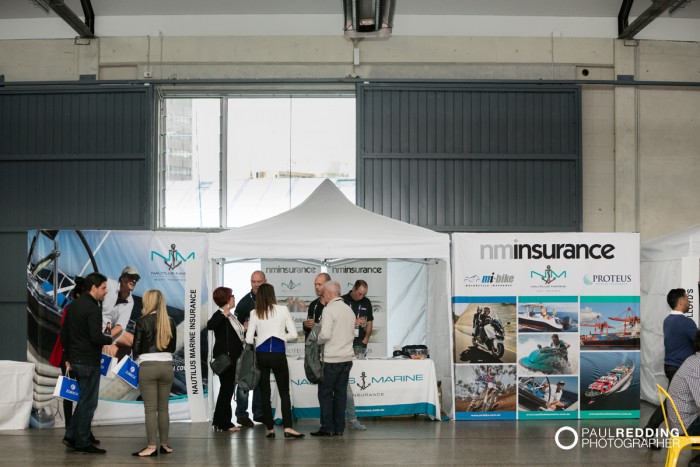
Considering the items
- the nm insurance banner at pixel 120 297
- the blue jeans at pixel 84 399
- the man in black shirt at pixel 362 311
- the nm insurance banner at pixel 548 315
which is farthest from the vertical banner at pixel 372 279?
the blue jeans at pixel 84 399

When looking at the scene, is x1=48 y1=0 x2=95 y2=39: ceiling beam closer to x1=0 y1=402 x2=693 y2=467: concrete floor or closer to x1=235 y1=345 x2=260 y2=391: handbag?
x1=0 y1=402 x2=693 y2=467: concrete floor

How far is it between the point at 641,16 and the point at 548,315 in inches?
183

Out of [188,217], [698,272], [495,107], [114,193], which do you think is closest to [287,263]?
[188,217]

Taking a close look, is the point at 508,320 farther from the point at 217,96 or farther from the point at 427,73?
the point at 217,96

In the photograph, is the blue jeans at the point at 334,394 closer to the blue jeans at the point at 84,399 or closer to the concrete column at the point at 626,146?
the blue jeans at the point at 84,399

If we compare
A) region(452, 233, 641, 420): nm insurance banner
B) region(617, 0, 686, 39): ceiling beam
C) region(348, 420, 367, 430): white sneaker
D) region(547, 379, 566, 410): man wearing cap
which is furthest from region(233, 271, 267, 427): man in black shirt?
region(617, 0, 686, 39): ceiling beam

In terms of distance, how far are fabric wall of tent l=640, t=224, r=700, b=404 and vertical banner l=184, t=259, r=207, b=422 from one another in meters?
4.71

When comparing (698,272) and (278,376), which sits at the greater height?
(698,272)

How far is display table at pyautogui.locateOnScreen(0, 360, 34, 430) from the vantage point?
7.49 meters

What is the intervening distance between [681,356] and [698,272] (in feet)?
4.74

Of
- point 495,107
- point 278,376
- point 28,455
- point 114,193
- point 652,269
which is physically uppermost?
point 495,107

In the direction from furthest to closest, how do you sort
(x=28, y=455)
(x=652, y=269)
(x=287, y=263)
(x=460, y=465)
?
(x=287, y=263), (x=652, y=269), (x=28, y=455), (x=460, y=465)

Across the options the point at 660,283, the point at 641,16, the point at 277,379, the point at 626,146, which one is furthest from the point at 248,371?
the point at 641,16

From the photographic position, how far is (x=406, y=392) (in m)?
7.73
